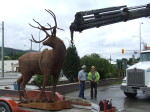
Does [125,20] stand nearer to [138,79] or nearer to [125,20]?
[125,20]

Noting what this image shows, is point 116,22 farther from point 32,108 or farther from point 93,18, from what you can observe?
point 32,108

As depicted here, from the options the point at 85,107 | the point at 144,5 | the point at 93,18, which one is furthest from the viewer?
the point at 144,5

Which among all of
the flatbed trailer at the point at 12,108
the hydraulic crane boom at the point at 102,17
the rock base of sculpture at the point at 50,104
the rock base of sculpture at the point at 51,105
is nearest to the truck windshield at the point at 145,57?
the hydraulic crane boom at the point at 102,17

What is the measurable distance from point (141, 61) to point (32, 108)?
379 inches

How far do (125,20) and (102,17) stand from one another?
4.78ft

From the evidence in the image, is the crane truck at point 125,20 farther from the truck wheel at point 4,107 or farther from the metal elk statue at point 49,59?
the truck wheel at point 4,107

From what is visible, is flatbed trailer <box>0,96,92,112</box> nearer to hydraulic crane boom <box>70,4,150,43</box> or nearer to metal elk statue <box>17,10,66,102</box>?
metal elk statue <box>17,10,66,102</box>

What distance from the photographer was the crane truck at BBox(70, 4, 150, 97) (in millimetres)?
12680

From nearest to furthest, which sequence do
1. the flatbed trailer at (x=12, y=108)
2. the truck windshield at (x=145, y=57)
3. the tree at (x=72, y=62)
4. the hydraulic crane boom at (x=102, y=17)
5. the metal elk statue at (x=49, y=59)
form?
1. the flatbed trailer at (x=12, y=108)
2. the metal elk statue at (x=49, y=59)
3. the hydraulic crane boom at (x=102, y=17)
4. the truck windshield at (x=145, y=57)
5. the tree at (x=72, y=62)

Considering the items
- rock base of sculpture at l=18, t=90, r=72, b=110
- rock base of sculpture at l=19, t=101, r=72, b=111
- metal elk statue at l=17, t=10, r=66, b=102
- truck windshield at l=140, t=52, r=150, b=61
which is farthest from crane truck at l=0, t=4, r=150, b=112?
rock base of sculpture at l=19, t=101, r=72, b=111

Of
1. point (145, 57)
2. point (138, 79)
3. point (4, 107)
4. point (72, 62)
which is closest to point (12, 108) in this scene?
point (4, 107)

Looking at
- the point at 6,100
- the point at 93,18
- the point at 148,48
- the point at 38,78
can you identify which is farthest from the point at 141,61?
the point at 6,100

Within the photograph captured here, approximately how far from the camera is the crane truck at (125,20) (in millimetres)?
12680

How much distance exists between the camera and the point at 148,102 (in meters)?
13.5
